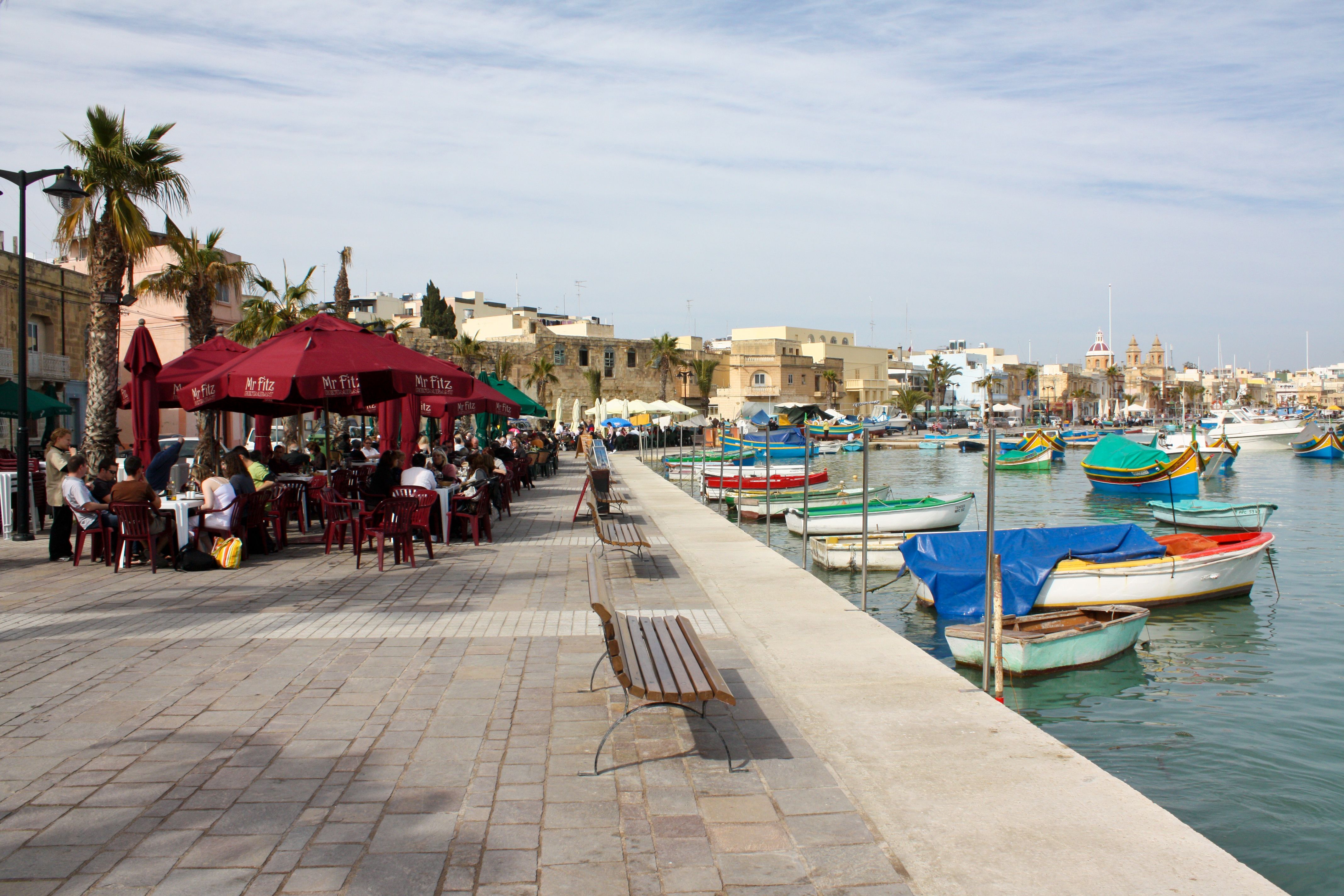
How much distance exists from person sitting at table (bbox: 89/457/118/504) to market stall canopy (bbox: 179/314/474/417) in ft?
3.49

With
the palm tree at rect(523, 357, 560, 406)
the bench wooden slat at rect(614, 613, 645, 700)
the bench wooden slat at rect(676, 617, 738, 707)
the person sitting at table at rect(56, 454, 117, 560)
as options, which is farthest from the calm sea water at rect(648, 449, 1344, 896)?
the palm tree at rect(523, 357, 560, 406)

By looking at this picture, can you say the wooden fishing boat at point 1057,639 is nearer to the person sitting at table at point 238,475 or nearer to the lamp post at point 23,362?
the person sitting at table at point 238,475

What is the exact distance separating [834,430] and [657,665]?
208 ft

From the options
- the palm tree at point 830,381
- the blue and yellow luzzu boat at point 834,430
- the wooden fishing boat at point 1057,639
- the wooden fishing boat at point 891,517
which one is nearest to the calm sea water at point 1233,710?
the wooden fishing boat at point 1057,639

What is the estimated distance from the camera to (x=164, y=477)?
12.6 metres

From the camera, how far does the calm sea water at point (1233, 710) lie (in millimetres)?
6418

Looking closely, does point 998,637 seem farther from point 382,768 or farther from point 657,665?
point 382,768

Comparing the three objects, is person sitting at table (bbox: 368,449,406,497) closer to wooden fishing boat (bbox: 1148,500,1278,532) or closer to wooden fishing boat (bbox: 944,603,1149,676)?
wooden fishing boat (bbox: 944,603,1149,676)

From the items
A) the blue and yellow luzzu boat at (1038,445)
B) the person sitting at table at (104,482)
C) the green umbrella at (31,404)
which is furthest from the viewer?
the blue and yellow luzzu boat at (1038,445)

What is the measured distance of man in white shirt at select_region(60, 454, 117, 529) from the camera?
→ 35.0 feet

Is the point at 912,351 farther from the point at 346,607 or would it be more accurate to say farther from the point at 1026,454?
the point at 346,607

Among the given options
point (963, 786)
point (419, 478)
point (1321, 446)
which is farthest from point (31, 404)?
point (1321, 446)

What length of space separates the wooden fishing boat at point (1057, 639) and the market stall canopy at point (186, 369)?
9611 millimetres

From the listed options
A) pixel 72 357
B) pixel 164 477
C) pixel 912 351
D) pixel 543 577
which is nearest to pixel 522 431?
pixel 72 357
